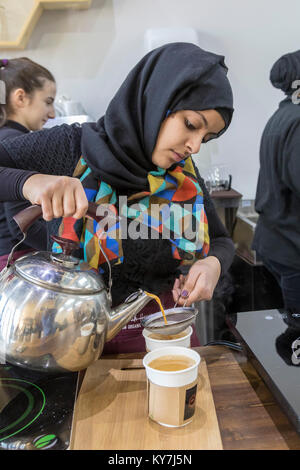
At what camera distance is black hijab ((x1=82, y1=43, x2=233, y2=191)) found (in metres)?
0.94

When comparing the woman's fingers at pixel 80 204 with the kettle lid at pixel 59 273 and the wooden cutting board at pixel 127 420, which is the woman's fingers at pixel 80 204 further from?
the wooden cutting board at pixel 127 420

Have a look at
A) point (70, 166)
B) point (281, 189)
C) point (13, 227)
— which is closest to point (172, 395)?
point (70, 166)

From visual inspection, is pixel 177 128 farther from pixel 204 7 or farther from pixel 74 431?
pixel 204 7

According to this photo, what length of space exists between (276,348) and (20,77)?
4.39 feet

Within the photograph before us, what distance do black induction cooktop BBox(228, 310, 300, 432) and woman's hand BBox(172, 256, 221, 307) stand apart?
89mm

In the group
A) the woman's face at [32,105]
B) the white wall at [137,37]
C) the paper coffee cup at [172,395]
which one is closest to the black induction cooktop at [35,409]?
the paper coffee cup at [172,395]

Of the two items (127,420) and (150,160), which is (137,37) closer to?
(150,160)

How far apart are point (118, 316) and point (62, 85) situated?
222 cm

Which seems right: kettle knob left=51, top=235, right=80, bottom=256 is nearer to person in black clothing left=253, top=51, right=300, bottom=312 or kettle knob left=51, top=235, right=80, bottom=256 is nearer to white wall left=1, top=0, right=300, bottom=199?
person in black clothing left=253, top=51, right=300, bottom=312

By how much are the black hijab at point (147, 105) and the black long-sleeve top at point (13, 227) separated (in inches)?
10.1

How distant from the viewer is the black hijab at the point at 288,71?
162cm

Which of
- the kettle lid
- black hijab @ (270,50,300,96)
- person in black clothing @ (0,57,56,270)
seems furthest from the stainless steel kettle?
black hijab @ (270,50,300,96)

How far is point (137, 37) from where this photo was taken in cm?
259

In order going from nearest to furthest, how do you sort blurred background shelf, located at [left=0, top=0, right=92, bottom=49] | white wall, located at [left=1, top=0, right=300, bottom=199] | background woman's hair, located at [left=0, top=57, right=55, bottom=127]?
1. background woman's hair, located at [left=0, top=57, right=55, bottom=127]
2. blurred background shelf, located at [left=0, top=0, right=92, bottom=49]
3. white wall, located at [left=1, top=0, right=300, bottom=199]
